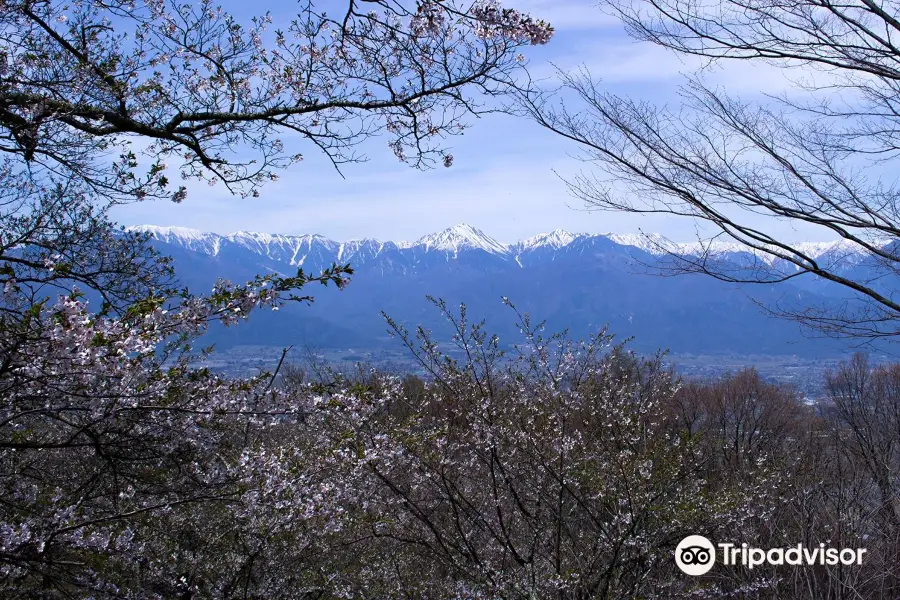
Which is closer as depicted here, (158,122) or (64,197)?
(158,122)

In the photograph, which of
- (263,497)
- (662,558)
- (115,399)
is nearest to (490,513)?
(662,558)

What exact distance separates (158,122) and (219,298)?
2.50 m

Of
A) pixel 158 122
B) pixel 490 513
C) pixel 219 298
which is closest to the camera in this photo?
pixel 219 298

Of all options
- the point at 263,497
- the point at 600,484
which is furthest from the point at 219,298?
the point at 600,484

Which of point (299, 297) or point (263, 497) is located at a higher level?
point (299, 297)

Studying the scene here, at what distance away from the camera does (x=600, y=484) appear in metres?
5.35

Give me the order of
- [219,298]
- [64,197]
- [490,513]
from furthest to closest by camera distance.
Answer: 1. [490,513]
2. [64,197]
3. [219,298]

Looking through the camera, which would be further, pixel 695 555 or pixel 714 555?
pixel 714 555

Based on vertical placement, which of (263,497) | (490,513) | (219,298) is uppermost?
(219,298)

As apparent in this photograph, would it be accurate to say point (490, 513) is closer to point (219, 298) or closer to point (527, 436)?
point (527, 436)

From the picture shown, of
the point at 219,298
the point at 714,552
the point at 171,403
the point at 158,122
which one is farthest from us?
the point at 714,552

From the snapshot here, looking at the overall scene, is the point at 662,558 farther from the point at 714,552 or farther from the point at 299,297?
the point at 299,297

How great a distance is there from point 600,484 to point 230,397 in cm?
344

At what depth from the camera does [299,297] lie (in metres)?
2.90
